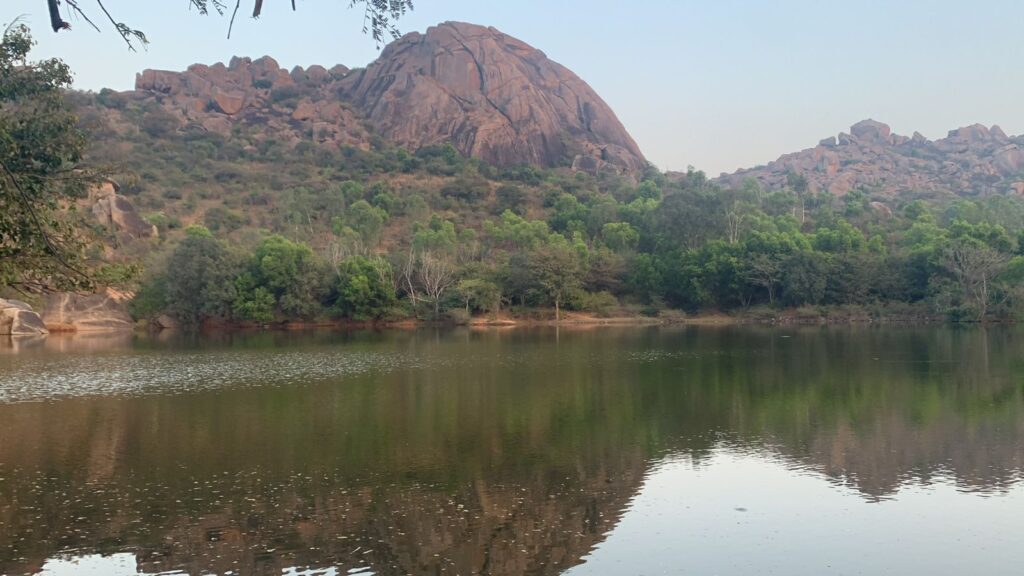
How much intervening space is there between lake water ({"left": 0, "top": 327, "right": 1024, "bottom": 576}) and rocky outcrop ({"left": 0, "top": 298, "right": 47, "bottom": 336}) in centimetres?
2976

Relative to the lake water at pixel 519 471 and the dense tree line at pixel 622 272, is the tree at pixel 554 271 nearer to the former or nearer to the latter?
the dense tree line at pixel 622 272

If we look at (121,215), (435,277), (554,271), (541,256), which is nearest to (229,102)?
(121,215)

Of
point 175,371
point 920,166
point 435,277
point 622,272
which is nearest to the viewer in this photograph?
point 175,371

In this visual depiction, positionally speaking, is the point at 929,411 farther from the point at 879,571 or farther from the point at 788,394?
the point at 879,571

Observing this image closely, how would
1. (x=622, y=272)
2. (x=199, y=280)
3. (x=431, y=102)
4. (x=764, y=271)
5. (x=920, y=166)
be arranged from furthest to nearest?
1. (x=920, y=166)
2. (x=431, y=102)
3. (x=622, y=272)
4. (x=764, y=271)
5. (x=199, y=280)

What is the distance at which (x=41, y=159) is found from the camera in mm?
13344

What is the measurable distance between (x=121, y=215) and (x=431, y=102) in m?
74.1

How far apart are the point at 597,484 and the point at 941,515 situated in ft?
15.4

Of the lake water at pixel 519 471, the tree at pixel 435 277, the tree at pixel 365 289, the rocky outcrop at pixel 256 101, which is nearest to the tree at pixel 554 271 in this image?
the tree at pixel 435 277

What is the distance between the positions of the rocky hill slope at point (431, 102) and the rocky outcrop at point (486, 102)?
216mm

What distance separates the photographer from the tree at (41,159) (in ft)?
37.7

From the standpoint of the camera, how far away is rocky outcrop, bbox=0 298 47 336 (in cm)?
5322

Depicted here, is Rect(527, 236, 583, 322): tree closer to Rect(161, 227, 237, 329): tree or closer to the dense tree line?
the dense tree line

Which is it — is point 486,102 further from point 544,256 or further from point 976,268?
point 976,268
